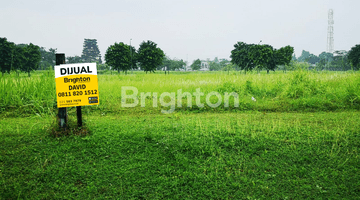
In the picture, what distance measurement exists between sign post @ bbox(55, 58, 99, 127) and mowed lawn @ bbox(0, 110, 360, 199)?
0.68 m

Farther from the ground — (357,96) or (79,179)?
(357,96)

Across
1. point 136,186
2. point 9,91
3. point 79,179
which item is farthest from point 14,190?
point 9,91

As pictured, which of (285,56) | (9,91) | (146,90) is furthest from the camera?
(285,56)

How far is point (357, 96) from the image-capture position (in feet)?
23.4

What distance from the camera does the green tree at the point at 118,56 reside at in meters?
29.5

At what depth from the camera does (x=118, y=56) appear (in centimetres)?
2967

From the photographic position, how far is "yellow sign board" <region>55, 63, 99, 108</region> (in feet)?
12.7

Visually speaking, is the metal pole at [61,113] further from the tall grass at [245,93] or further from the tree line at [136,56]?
the tree line at [136,56]

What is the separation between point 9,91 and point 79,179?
5.26m

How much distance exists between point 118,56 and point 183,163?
28.7 m

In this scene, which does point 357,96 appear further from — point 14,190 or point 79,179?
point 14,190

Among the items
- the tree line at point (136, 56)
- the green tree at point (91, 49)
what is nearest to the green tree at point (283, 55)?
the tree line at point (136, 56)

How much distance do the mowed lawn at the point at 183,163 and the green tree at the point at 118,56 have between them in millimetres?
26116

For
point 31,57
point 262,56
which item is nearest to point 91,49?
point 31,57
